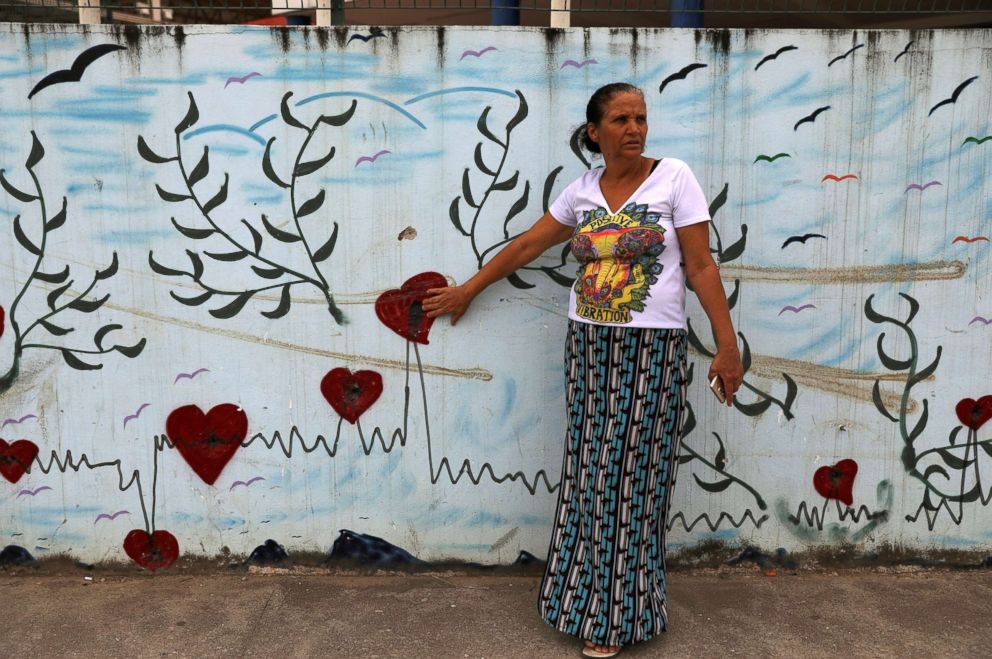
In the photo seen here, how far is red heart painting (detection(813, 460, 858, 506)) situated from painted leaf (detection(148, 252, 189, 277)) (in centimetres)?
236

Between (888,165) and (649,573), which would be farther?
(888,165)

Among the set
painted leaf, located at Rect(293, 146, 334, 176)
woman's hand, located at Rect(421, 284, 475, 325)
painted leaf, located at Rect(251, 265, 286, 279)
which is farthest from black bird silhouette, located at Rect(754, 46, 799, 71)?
painted leaf, located at Rect(251, 265, 286, 279)

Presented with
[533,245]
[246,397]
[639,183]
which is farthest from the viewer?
[246,397]

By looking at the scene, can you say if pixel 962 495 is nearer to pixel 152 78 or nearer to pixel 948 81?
pixel 948 81

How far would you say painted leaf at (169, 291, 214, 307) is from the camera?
10.2ft

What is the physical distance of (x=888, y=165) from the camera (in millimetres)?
3105

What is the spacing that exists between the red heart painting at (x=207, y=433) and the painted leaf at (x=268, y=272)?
473 millimetres

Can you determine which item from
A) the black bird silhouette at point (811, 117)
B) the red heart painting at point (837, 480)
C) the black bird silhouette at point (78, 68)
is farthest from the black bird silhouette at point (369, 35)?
the red heart painting at point (837, 480)

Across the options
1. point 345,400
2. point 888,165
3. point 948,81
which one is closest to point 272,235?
point 345,400

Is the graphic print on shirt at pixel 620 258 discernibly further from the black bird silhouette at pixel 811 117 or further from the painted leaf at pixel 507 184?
the black bird silhouette at pixel 811 117

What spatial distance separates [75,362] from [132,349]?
0.20 m

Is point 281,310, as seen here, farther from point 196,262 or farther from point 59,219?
point 59,219

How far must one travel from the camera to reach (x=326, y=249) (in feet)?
10.2

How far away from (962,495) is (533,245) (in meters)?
1.82
